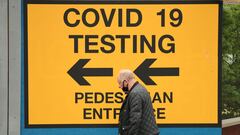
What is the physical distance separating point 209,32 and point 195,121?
0.87 metres

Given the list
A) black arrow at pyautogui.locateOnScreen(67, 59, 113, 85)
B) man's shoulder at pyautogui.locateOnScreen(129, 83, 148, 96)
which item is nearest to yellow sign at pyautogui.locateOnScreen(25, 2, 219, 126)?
black arrow at pyautogui.locateOnScreen(67, 59, 113, 85)

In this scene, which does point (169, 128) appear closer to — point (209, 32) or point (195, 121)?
point (195, 121)

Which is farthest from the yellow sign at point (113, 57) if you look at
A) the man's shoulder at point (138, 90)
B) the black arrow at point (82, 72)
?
the man's shoulder at point (138, 90)

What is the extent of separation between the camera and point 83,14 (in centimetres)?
503

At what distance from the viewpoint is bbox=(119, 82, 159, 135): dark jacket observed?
16.4 feet

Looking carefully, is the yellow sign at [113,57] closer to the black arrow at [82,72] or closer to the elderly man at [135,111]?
the black arrow at [82,72]

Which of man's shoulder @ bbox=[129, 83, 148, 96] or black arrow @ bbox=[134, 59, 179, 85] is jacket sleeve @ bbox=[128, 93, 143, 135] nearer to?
man's shoulder @ bbox=[129, 83, 148, 96]

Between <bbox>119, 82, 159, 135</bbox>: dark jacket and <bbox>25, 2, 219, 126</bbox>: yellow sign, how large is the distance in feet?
0.53

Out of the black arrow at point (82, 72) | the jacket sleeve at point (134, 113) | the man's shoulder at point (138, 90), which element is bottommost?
the jacket sleeve at point (134, 113)

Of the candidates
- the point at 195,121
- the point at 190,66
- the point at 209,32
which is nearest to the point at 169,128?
the point at 195,121

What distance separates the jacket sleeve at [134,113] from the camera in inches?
197

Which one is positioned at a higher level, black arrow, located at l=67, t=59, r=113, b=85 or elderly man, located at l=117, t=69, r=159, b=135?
black arrow, located at l=67, t=59, r=113, b=85

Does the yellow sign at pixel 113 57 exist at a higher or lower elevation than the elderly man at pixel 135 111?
higher

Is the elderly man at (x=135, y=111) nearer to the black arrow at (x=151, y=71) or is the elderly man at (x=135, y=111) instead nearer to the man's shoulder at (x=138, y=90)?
the man's shoulder at (x=138, y=90)
